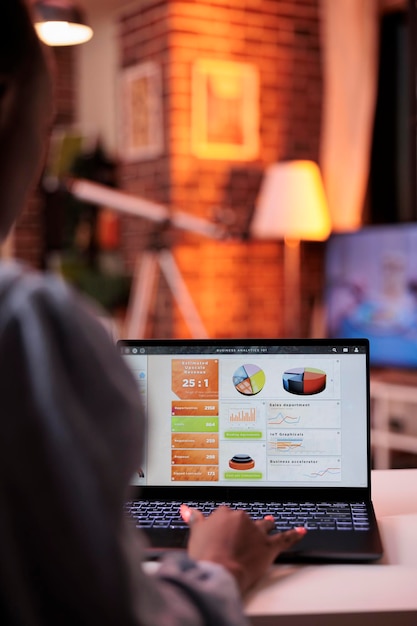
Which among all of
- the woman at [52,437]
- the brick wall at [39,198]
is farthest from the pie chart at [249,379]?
the brick wall at [39,198]

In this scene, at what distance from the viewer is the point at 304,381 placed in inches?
48.5

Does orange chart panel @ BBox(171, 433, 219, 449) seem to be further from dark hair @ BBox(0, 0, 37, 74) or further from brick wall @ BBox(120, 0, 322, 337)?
brick wall @ BBox(120, 0, 322, 337)

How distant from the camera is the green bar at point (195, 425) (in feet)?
4.04

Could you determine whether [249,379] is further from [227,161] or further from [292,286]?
[227,161]

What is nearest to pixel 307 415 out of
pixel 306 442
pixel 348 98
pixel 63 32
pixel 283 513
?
pixel 306 442

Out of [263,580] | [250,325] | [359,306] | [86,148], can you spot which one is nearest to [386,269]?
[359,306]

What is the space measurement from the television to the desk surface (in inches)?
101

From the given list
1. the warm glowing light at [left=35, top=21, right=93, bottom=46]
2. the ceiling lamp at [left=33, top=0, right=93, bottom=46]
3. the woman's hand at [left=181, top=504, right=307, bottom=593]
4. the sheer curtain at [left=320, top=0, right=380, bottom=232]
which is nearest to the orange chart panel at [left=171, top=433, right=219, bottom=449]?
the woman's hand at [left=181, top=504, right=307, bottom=593]

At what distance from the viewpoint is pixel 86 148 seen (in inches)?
216

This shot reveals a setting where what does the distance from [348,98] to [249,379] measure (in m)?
3.52

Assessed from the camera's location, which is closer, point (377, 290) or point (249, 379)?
point (249, 379)

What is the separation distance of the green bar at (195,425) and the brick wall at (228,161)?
3080 millimetres

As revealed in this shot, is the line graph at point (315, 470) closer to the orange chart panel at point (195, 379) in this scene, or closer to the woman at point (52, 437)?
the orange chart panel at point (195, 379)

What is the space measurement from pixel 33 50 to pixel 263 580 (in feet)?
2.12
